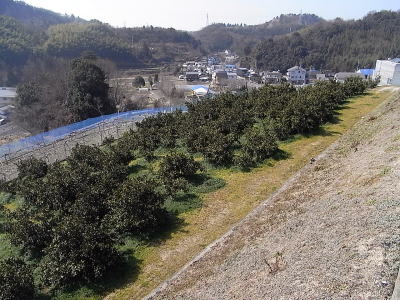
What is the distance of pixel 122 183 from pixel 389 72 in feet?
123

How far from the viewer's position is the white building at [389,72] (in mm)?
38744

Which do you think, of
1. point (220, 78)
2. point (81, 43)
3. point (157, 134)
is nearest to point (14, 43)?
point (81, 43)

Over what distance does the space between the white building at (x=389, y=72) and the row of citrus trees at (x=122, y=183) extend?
16112 millimetres

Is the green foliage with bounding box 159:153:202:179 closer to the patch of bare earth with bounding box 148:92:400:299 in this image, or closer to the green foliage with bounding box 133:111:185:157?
the green foliage with bounding box 133:111:185:157

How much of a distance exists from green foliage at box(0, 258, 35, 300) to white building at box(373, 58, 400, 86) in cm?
3753

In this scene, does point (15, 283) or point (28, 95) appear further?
point (28, 95)

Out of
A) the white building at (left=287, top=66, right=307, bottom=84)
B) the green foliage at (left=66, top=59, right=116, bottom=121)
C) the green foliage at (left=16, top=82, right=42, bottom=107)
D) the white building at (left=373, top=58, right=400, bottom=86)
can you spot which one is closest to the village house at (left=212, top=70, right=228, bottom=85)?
the white building at (left=287, top=66, right=307, bottom=84)

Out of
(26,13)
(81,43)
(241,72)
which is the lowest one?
(241,72)

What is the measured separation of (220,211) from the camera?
13.4 m

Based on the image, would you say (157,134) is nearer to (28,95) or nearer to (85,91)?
(85,91)

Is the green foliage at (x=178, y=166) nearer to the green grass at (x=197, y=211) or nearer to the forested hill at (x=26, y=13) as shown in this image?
the green grass at (x=197, y=211)

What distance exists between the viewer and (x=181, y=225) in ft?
41.9

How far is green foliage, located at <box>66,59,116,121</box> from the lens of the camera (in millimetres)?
40344

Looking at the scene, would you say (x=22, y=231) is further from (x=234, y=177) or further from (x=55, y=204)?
(x=234, y=177)
